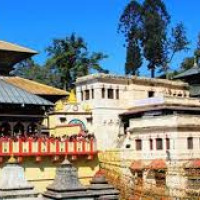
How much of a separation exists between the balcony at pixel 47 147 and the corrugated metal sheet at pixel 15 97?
73.2 inches

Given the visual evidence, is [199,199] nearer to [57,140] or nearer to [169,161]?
[57,140]

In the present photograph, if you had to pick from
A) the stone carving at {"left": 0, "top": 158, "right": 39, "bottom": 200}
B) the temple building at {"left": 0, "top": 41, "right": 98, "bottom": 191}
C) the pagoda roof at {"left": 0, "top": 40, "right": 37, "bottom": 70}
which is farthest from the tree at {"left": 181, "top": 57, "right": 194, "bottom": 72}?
the stone carving at {"left": 0, "top": 158, "right": 39, "bottom": 200}

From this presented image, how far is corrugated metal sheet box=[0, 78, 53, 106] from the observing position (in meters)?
25.9

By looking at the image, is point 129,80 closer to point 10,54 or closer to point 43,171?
point 10,54

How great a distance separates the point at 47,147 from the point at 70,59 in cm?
3029

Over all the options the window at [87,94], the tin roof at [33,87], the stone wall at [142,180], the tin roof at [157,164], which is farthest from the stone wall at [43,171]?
the window at [87,94]

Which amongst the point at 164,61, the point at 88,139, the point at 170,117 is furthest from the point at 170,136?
the point at 164,61

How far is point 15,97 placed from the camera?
2633cm

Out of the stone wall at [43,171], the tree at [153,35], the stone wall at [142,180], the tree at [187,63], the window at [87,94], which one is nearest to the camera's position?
the stone wall at [43,171]

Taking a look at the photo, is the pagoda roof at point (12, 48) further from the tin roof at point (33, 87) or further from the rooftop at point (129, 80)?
the rooftop at point (129, 80)

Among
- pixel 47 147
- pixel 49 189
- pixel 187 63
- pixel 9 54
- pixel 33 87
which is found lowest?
pixel 49 189

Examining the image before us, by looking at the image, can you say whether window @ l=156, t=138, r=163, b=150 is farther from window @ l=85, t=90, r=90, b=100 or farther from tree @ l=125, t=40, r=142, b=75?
tree @ l=125, t=40, r=142, b=75

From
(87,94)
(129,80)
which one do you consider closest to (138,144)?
(87,94)

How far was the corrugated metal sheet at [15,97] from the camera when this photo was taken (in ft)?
85.1
